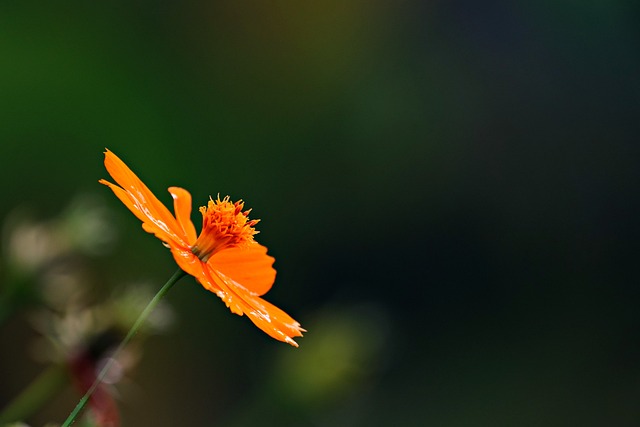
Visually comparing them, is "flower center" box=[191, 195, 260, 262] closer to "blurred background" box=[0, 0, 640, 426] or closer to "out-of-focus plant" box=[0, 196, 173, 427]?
"out-of-focus plant" box=[0, 196, 173, 427]

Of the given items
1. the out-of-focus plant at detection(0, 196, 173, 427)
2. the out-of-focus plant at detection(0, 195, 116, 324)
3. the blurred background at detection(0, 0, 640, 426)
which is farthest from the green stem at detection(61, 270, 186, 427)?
the blurred background at detection(0, 0, 640, 426)

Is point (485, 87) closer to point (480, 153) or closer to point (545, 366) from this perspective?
point (480, 153)

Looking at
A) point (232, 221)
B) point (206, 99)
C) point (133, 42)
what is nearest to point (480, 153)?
point (206, 99)

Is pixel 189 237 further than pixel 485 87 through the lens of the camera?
No

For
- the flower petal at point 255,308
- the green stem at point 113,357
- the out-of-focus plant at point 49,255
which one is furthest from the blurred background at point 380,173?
the green stem at point 113,357

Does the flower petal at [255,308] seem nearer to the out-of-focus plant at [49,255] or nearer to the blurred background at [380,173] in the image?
the out-of-focus plant at [49,255]

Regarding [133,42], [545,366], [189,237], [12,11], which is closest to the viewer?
[189,237]

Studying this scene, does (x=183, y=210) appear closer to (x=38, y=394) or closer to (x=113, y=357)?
(x=38, y=394)
